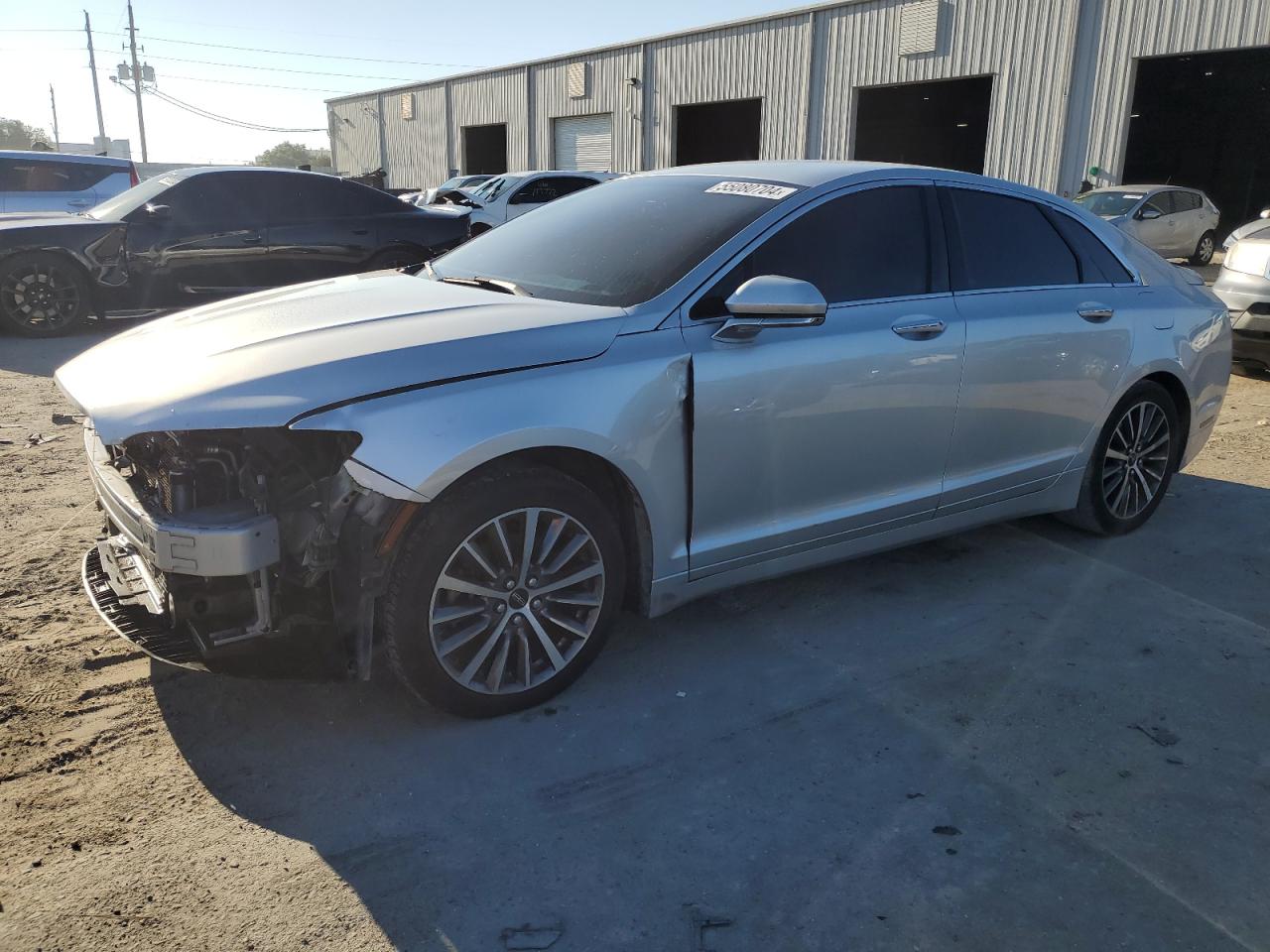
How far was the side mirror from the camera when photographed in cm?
315

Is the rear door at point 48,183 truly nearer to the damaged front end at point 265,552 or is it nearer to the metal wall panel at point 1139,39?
the damaged front end at point 265,552

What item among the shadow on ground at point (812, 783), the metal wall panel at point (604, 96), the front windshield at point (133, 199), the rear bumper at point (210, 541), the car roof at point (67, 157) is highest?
the metal wall panel at point (604, 96)

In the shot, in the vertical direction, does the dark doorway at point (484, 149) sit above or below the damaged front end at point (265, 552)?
above

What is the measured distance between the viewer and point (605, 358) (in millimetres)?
3053

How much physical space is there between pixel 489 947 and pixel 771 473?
5.96ft

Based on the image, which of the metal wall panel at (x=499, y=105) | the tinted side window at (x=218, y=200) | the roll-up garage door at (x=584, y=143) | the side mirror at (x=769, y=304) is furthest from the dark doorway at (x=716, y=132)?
the side mirror at (x=769, y=304)

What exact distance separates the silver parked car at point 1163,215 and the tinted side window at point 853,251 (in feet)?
47.2

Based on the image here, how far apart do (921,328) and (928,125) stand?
114ft

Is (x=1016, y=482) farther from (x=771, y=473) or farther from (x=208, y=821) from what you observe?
(x=208, y=821)

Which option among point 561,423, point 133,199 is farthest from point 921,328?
point 133,199

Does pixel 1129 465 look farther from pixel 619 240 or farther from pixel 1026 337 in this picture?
pixel 619 240

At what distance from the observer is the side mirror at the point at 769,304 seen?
3.15 m

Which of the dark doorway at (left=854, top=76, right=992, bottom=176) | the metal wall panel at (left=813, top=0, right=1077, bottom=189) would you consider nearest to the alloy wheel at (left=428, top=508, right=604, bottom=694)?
the metal wall panel at (left=813, top=0, right=1077, bottom=189)

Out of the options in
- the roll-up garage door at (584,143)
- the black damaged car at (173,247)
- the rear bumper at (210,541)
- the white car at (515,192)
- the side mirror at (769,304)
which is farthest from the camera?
the roll-up garage door at (584,143)
